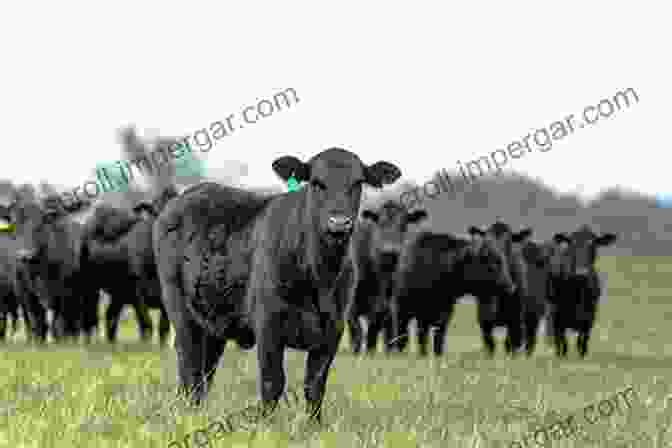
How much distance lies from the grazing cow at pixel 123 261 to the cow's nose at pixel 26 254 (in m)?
2.42

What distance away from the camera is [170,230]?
7.80m

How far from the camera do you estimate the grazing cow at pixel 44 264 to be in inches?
531

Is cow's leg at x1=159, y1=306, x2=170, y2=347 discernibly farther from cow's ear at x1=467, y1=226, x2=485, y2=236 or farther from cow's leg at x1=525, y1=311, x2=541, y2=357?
cow's leg at x1=525, y1=311, x2=541, y2=357

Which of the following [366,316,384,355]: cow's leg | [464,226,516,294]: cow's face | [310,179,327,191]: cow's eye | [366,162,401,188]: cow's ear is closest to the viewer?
[310,179,327,191]: cow's eye

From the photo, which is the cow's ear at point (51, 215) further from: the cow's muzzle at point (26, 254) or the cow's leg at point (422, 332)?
the cow's leg at point (422, 332)

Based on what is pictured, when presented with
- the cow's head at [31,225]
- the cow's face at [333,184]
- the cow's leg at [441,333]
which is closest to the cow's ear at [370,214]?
the cow's leg at [441,333]

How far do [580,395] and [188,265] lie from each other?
4.70m

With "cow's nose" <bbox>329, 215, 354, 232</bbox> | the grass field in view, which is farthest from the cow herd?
the grass field

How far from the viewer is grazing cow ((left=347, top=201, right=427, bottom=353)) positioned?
1508 centimetres

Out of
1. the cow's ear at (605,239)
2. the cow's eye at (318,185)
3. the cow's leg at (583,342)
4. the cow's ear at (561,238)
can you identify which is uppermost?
the cow's ear at (561,238)

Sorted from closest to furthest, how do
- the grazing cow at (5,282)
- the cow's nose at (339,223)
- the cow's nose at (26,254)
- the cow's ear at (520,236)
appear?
the cow's nose at (339,223) → the cow's nose at (26,254) → the grazing cow at (5,282) → the cow's ear at (520,236)

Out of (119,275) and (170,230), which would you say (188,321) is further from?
(119,275)

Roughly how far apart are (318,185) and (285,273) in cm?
63

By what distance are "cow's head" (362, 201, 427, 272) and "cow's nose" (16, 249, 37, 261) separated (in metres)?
5.14
